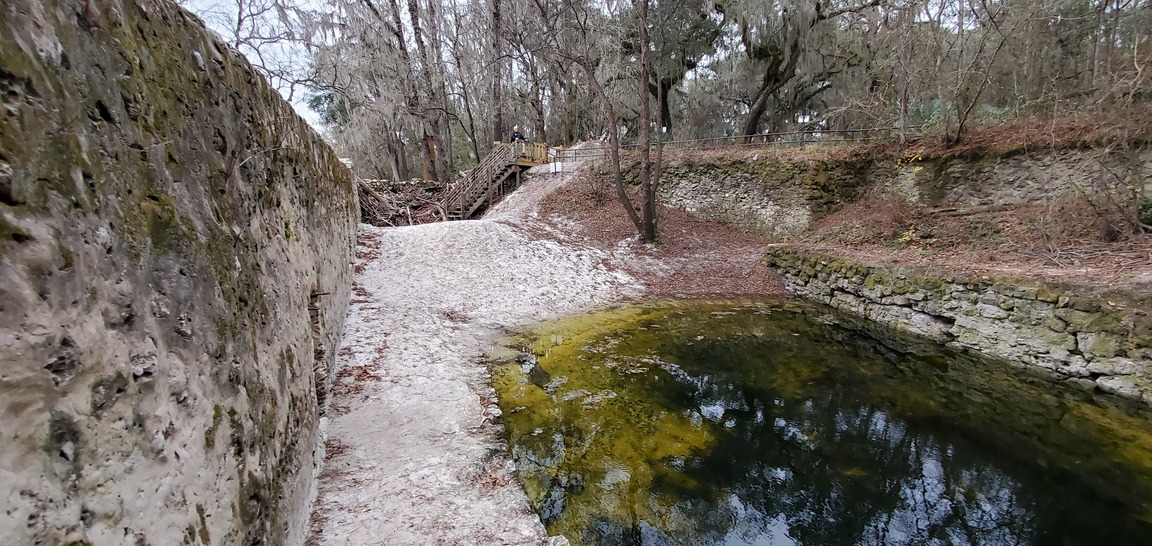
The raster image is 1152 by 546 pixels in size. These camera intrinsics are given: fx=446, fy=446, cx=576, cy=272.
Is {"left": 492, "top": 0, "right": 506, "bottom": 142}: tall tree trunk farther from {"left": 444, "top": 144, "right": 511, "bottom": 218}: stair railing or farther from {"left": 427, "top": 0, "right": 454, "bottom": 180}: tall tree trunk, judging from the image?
{"left": 427, "top": 0, "right": 454, "bottom": 180}: tall tree trunk

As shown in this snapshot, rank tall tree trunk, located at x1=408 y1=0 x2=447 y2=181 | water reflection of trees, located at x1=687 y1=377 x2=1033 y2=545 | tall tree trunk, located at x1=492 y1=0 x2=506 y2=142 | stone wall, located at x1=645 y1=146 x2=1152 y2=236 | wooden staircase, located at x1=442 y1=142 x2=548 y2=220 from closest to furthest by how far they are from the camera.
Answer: water reflection of trees, located at x1=687 y1=377 x2=1033 y2=545, stone wall, located at x1=645 y1=146 x2=1152 y2=236, wooden staircase, located at x1=442 y1=142 x2=548 y2=220, tall tree trunk, located at x1=492 y1=0 x2=506 y2=142, tall tree trunk, located at x1=408 y1=0 x2=447 y2=181

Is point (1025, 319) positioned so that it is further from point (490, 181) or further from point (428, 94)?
point (428, 94)

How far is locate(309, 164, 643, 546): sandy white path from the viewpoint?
3500 mm

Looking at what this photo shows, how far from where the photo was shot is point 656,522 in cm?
369

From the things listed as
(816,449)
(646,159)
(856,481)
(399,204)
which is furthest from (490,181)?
(856,481)


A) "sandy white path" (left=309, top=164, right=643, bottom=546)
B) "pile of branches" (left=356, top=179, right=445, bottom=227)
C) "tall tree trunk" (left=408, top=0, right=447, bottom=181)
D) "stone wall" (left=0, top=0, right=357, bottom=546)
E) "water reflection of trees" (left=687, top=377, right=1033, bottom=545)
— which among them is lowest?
"water reflection of trees" (left=687, top=377, right=1033, bottom=545)

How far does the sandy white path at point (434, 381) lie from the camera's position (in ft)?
11.5

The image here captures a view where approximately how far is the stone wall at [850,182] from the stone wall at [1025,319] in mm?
3767

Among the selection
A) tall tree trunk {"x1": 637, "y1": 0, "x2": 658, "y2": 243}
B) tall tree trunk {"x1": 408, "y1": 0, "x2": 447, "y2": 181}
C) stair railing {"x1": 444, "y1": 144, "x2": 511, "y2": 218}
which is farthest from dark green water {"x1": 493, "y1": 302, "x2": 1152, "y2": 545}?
tall tree trunk {"x1": 408, "y1": 0, "x2": 447, "y2": 181}

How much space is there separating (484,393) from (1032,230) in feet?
36.5

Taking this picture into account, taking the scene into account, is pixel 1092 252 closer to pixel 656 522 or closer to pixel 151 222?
pixel 656 522

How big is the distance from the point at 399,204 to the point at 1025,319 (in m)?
16.1

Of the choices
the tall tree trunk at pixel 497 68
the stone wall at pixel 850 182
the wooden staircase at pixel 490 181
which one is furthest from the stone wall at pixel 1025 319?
the tall tree trunk at pixel 497 68

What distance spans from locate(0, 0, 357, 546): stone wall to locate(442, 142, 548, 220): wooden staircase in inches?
531
